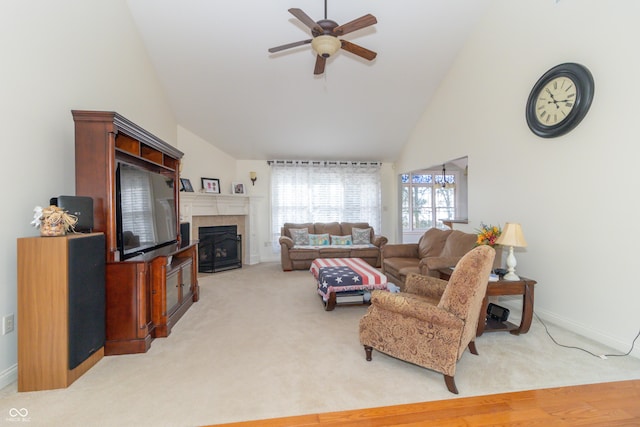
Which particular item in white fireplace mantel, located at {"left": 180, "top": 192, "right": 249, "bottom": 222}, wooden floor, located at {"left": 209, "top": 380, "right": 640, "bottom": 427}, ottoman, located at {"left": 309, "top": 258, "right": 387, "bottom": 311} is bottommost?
wooden floor, located at {"left": 209, "top": 380, "right": 640, "bottom": 427}

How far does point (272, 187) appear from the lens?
695 centimetres

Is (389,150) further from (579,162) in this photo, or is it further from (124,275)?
(124,275)

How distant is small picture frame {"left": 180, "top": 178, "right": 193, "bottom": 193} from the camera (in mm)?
5535

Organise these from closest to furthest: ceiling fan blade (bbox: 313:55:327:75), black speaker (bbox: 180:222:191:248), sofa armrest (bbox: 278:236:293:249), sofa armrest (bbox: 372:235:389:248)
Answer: ceiling fan blade (bbox: 313:55:327:75) → black speaker (bbox: 180:222:191:248) → sofa armrest (bbox: 278:236:293:249) → sofa armrest (bbox: 372:235:389:248)

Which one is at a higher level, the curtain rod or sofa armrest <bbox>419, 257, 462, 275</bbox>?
the curtain rod

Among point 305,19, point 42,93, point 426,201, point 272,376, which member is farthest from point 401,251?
point 426,201

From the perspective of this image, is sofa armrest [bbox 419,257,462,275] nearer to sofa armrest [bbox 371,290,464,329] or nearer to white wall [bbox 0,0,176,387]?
sofa armrest [bbox 371,290,464,329]

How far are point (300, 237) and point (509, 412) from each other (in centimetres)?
492

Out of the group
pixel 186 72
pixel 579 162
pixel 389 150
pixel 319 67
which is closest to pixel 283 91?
pixel 186 72

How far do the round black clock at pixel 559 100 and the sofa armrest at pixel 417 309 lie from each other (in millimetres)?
2394

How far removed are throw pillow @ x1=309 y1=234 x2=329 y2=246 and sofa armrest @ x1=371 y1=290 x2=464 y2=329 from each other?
13.7 ft

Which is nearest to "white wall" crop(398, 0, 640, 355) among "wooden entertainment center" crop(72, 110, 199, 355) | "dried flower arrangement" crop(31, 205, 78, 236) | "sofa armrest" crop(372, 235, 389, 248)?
"sofa armrest" crop(372, 235, 389, 248)

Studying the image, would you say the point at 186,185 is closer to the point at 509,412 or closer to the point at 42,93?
the point at 42,93

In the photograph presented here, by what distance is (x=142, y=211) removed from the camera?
3176mm
